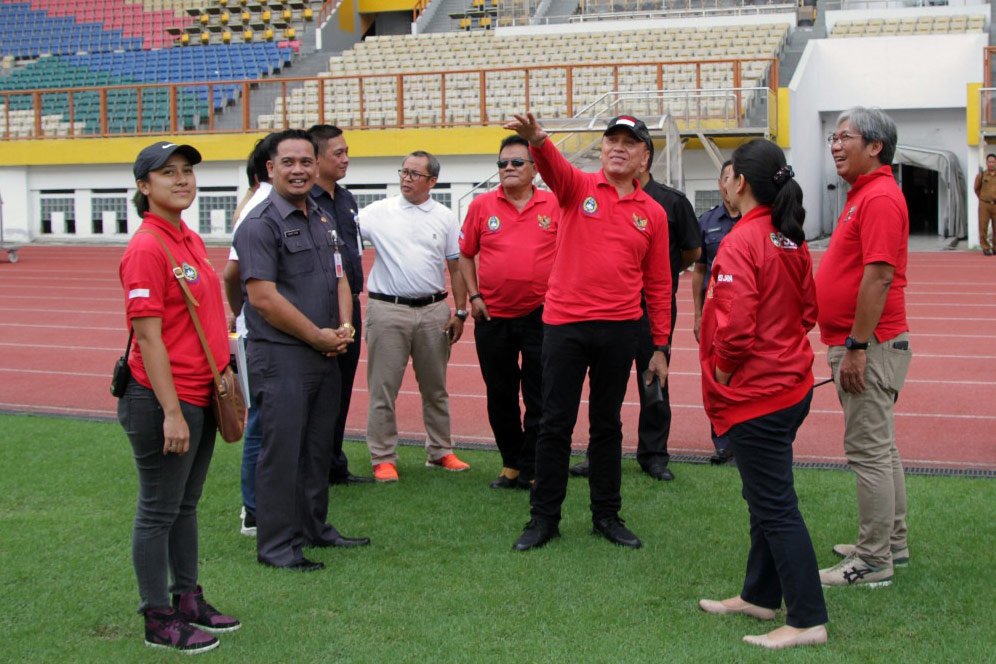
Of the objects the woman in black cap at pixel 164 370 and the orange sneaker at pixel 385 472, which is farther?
the orange sneaker at pixel 385 472

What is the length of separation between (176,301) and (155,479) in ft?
2.02

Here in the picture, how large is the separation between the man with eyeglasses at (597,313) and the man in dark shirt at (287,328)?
0.97m

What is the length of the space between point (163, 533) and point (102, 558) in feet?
4.00

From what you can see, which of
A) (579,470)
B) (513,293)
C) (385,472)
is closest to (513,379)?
(513,293)

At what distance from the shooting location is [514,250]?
20.8ft

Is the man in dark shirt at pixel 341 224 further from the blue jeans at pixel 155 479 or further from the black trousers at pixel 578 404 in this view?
the blue jeans at pixel 155 479

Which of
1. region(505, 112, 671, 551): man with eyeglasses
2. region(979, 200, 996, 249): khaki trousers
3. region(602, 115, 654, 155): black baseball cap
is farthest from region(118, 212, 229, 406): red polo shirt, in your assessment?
region(979, 200, 996, 249): khaki trousers

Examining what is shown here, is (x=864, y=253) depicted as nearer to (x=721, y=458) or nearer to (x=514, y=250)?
(x=514, y=250)

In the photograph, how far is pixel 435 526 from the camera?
554cm

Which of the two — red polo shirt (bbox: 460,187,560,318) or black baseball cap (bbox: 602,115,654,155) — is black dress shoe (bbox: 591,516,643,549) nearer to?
red polo shirt (bbox: 460,187,560,318)

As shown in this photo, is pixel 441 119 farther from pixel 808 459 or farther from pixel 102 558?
pixel 102 558

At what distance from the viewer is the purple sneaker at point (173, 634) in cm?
396

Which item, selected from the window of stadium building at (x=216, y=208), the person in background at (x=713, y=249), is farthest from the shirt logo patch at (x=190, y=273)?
the window of stadium building at (x=216, y=208)

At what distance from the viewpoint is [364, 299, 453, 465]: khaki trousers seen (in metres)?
6.65
